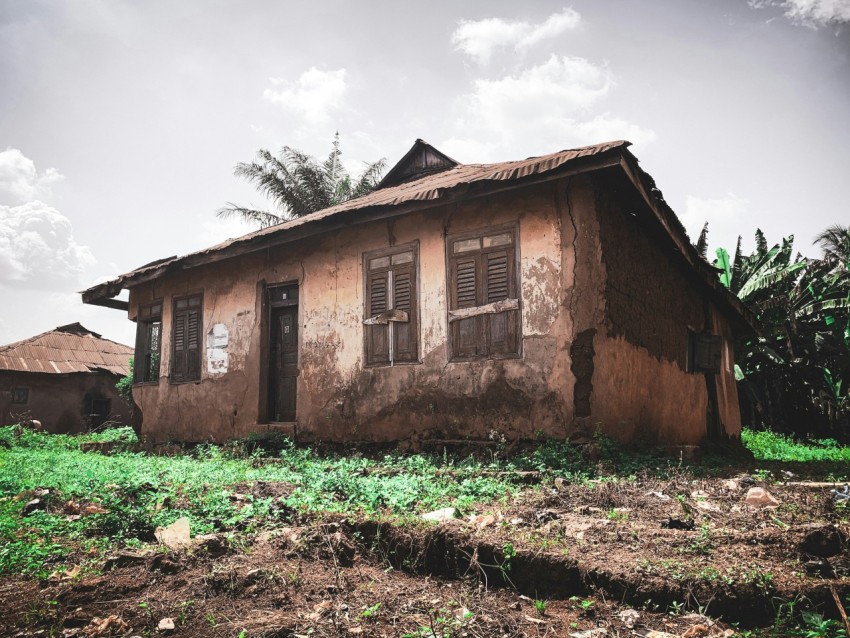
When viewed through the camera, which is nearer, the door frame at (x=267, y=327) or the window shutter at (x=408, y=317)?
the window shutter at (x=408, y=317)

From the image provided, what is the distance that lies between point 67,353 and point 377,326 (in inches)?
666

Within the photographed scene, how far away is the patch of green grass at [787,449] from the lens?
32.7ft

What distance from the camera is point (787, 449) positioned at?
1138 cm

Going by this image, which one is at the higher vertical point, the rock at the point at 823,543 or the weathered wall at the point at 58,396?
the weathered wall at the point at 58,396

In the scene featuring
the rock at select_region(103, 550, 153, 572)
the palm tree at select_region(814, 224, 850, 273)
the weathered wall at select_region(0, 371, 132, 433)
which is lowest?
the rock at select_region(103, 550, 153, 572)

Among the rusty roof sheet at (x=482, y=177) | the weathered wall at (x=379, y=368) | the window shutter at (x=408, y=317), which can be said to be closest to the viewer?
the rusty roof sheet at (x=482, y=177)

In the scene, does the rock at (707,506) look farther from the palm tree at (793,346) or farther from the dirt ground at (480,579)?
the palm tree at (793,346)

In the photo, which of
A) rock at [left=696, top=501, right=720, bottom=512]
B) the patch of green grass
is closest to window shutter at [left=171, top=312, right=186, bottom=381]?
rock at [left=696, top=501, right=720, bottom=512]

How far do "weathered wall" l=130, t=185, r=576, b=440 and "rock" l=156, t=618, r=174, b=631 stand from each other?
419cm

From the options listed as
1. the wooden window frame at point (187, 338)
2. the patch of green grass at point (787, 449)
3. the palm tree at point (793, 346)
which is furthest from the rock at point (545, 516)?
the palm tree at point (793, 346)

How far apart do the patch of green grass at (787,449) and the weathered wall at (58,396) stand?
764 inches

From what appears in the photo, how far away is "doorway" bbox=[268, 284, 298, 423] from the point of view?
8.70 meters

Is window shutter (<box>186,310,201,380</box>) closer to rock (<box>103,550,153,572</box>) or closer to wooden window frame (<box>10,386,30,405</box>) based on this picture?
rock (<box>103,550,153,572</box>)

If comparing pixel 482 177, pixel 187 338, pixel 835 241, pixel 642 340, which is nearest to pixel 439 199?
pixel 482 177
